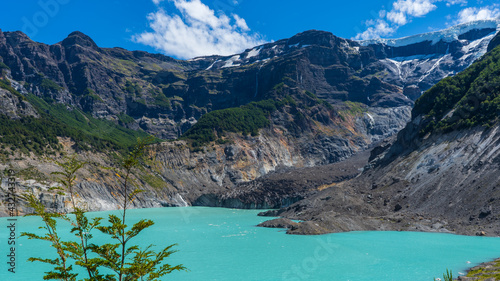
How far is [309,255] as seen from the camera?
4672 centimetres

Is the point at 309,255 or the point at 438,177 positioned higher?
the point at 438,177

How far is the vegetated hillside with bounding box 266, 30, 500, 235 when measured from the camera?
66.2m

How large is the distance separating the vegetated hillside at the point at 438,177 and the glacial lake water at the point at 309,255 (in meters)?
6.02

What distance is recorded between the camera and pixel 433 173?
83.5m

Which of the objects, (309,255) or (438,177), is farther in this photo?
(438,177)

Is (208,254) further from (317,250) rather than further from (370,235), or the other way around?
(370,235)

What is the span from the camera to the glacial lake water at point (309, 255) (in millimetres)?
36906

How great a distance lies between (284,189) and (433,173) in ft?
201

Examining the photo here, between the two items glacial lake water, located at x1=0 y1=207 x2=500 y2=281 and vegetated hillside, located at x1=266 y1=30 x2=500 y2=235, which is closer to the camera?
glacial lake water, located at x1=0 y1=207 x2=500 y2=281

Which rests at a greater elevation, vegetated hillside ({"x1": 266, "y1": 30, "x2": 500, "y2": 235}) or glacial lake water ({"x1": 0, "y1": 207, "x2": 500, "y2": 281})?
vegetated hillside ({"x1": 266, "y1": 30, "x2": 500, "y2": 235})

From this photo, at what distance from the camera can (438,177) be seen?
8038 cm

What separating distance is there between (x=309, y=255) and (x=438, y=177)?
48819mm

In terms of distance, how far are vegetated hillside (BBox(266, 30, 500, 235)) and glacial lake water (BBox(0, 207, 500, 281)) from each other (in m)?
6.02

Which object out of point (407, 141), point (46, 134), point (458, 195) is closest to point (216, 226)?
point (458, 195)
